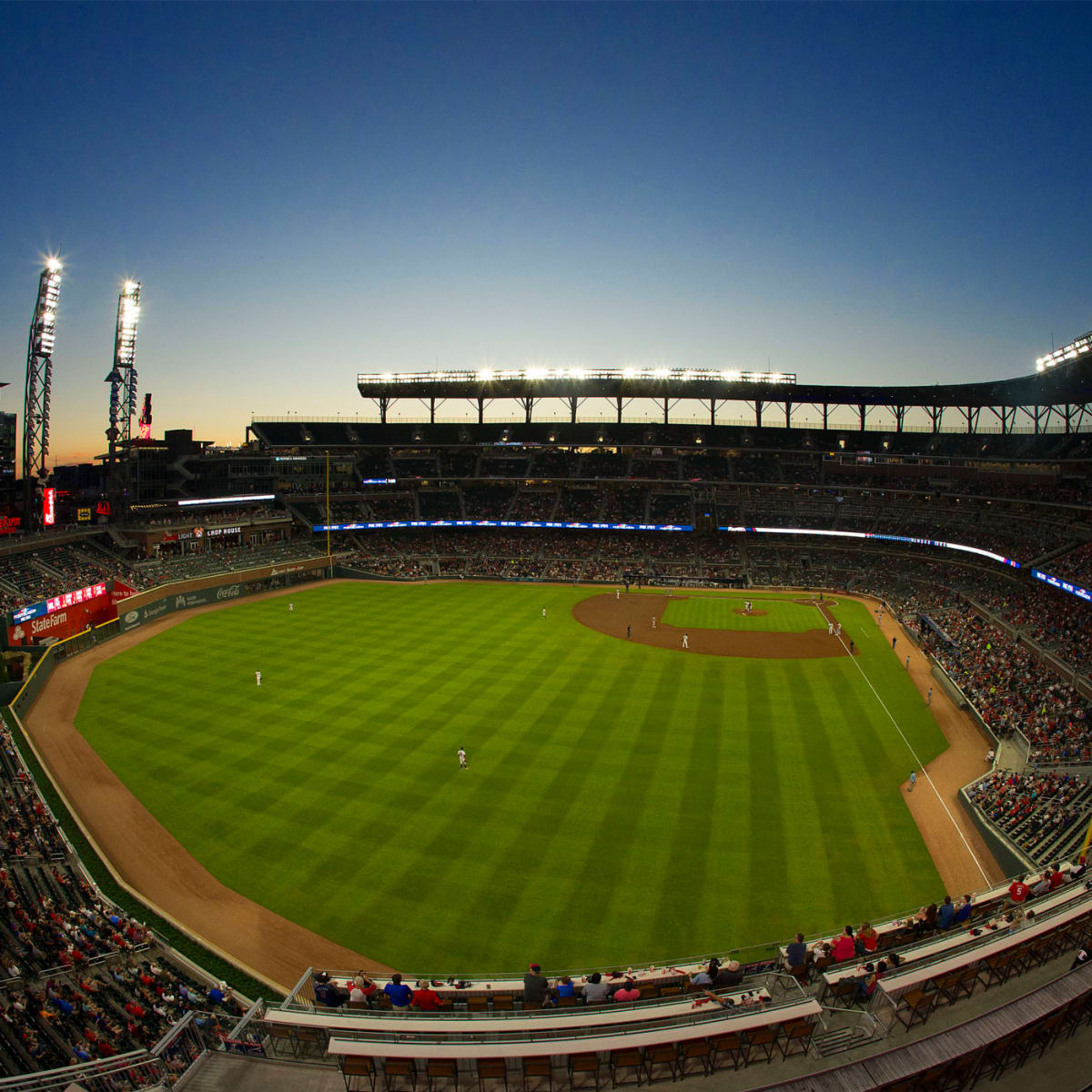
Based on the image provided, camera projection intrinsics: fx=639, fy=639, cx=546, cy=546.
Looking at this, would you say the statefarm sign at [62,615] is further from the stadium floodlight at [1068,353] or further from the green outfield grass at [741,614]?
the stadium floodlight at [1068,353]

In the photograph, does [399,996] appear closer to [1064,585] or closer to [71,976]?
[71,976]

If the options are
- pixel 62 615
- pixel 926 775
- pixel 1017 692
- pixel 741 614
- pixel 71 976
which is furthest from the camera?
pixel 741 614

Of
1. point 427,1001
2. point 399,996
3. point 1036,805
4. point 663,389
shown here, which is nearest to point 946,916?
point 1036,805

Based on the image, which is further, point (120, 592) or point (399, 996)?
point (120, 592)

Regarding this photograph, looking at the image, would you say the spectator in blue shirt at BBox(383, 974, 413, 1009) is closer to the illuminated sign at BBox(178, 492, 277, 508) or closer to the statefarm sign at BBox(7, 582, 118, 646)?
the statefarm sign at BBox(7, 582, 118, 646)

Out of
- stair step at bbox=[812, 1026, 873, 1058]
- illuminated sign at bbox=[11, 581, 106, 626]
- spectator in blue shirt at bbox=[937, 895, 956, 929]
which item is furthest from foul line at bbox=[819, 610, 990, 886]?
illuminated sign at bbox=[11, 581, 106, 626]

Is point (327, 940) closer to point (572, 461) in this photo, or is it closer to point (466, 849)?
point (466, 849)

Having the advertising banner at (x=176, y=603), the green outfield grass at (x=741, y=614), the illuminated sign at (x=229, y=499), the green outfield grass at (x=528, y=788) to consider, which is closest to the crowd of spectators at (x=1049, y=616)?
A: the green outfield grass at (x=528, y=788)
